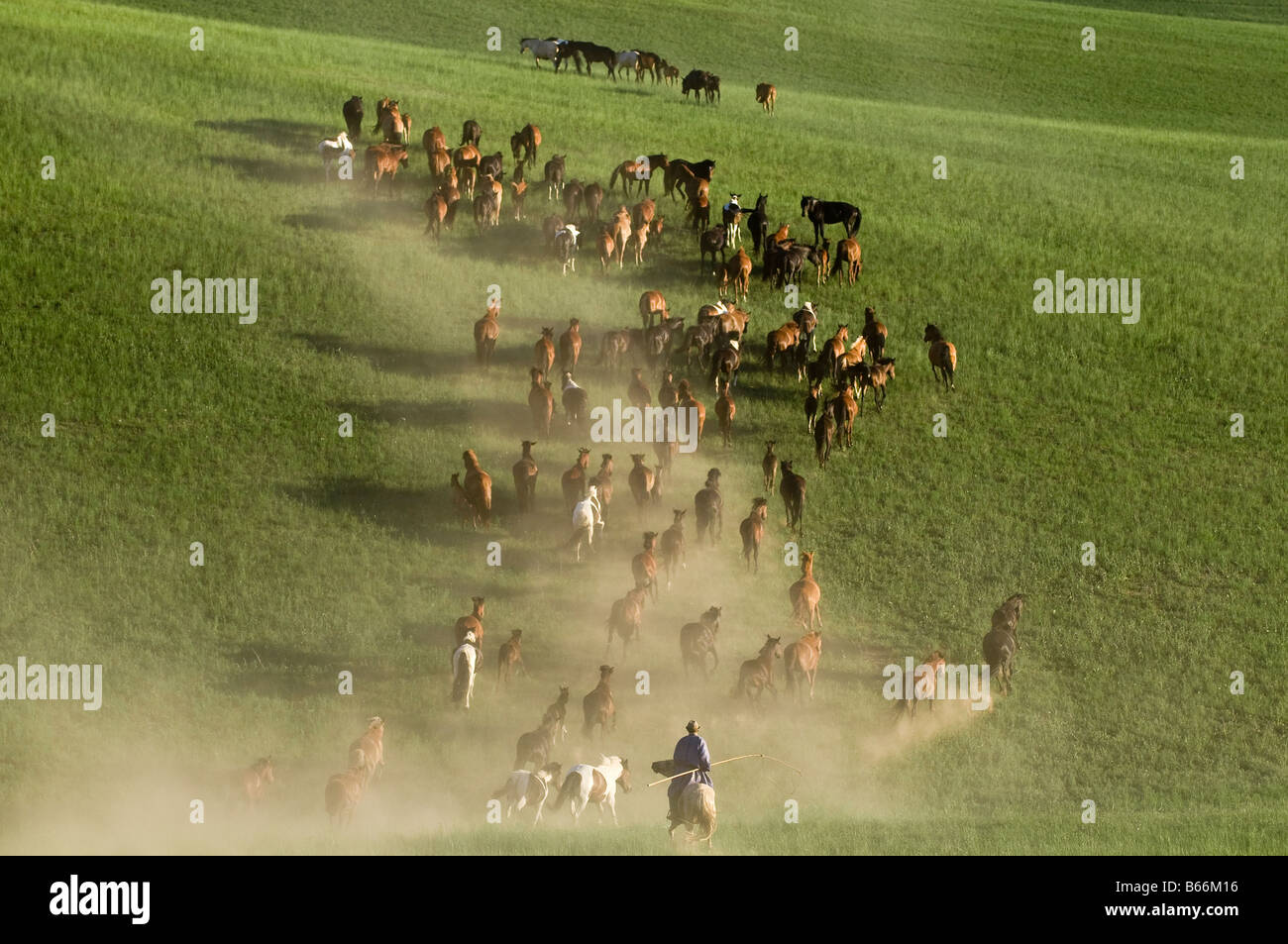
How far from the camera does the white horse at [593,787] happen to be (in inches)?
809

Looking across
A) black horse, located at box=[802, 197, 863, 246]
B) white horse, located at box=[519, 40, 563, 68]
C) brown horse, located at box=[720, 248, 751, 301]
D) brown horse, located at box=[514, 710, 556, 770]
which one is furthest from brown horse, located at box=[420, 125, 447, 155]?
brown horse, located at box=[514, 710, 556, 770]

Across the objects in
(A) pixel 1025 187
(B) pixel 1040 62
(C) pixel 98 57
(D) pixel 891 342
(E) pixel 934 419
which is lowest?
(E) pixel 934 419

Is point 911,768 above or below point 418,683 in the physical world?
below

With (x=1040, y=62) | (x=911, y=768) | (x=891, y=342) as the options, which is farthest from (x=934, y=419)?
(x=1040, y=62)

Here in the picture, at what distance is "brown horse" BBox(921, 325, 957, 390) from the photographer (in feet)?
108

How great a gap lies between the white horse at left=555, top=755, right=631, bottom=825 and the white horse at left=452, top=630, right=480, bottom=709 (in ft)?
9.08

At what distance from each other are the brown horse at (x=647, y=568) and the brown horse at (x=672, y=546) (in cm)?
29

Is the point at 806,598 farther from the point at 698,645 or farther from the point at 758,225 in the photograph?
the point at 758,225

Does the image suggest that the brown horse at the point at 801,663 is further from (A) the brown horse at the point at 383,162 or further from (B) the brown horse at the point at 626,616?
(A) the brown horse at the point at 383,162

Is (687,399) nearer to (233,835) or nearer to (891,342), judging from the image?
(891,342)

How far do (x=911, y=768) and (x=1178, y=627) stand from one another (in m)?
6.83

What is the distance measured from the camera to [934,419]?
32062mm

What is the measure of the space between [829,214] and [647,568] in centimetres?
1566

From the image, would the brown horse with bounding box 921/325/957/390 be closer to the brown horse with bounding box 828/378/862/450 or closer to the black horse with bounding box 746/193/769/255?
the brown horse with bounding box 828/378/862/450
